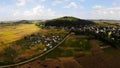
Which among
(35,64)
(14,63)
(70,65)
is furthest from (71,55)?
(14,63)

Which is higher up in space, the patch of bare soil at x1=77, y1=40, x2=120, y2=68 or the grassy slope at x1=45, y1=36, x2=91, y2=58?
the grassy slope at x1=45, y1=36, x2=91, y2=58

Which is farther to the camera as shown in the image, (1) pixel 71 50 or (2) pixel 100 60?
(1) pixel 71 50

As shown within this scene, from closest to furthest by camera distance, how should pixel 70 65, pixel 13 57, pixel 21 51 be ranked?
pixel 70 65 → pixel 13 57 → pixel 21 51

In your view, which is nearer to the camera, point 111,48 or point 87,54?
point 87,54

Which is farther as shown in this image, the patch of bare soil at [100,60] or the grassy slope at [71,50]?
the grassy slope at [71,50]

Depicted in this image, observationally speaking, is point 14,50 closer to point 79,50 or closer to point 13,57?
point 13,57

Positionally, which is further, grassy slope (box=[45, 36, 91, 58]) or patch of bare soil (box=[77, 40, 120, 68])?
grassy slope (box=[45, 36, 91, 58])

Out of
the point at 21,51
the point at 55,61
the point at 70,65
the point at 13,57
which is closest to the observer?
the point at 70,65

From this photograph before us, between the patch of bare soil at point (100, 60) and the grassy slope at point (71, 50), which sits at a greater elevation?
the grassy slope at point (71, 50)

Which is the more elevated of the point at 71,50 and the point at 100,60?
the point at 71,50
